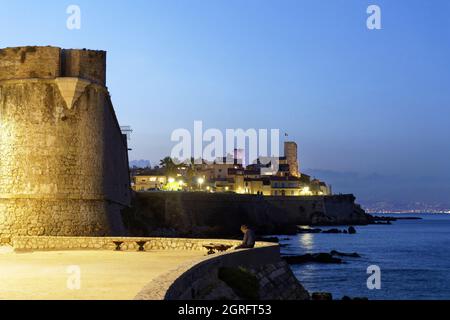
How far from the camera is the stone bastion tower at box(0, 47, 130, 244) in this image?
3089 centimetres

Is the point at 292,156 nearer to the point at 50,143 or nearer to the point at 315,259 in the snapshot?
the point at 315,259

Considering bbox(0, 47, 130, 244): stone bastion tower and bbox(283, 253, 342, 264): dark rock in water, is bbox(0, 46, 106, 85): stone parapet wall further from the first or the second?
bbox(283, 253, 342, 264): dark rock in water

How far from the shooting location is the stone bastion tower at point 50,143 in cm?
3089

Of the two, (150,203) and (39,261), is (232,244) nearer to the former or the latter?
(39,261)

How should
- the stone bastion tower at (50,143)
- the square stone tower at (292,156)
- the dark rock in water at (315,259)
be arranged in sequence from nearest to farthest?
the stone bastion tower at (50,143) → the dark rock in water at (315,259) → the square stone tower at (292,156)

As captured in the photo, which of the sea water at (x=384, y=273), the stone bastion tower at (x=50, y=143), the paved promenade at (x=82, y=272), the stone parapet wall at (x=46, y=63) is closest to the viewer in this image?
the paved promenade at (x=82, y=272)

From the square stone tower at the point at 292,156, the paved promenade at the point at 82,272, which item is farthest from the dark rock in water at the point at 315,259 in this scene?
the square stone tower at the point at 292,156

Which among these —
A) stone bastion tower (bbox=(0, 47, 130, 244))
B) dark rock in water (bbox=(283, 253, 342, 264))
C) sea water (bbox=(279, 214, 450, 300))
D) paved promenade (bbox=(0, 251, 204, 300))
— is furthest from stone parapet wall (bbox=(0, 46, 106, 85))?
dark rock in water (bbox=(283, 253, 342, 264))

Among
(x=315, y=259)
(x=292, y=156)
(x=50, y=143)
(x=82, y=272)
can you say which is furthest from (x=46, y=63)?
(x=292, y=156)

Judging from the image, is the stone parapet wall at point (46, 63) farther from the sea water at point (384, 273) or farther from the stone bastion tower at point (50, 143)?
the sea water at point (384, 273)

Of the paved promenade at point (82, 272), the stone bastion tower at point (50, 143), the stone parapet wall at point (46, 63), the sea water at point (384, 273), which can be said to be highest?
the stone parapet wall at point (46, 63)

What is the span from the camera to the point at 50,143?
31.3 metres

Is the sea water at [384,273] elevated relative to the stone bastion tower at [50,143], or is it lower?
lower

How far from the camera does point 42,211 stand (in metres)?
30.9
